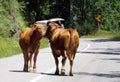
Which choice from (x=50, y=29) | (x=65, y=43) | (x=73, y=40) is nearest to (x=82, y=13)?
(x=50, y=29)

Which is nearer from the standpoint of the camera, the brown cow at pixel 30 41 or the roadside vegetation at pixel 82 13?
A: the brown cow at pixel 30 41

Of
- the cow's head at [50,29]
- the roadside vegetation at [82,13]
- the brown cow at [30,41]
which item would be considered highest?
the cow's head at [50,29]

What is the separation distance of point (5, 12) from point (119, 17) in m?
34.2

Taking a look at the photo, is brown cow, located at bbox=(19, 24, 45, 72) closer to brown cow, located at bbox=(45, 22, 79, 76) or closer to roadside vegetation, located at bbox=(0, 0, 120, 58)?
brown cow, located at bbox=(45, 22, 79, 76)

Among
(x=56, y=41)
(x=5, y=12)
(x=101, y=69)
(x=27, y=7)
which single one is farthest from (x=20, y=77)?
(x=27, y=7)

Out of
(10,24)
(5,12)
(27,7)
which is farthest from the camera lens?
(27,7)

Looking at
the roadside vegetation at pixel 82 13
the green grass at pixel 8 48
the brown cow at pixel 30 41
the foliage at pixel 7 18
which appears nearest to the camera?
the brown cow at pixel 30 41

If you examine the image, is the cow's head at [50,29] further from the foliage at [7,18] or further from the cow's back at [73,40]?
the foliage at [7,18]

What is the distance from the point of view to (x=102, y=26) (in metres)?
80.8

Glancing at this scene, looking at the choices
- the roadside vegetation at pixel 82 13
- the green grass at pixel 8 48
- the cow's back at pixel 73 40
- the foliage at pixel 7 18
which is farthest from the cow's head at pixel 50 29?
the roadside vegetation at pixel 82 13

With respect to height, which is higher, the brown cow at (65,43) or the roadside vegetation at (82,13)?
the brown cow at (65,43)

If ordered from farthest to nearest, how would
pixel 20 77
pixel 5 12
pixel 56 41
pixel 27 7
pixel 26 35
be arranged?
pixel 27 7 < pixel 5 12 < pixel 26 35 < pixel 56 41 < pixel 20 77

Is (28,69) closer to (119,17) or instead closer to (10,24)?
(10,24)

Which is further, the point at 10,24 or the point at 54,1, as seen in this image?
the point at 54,1
